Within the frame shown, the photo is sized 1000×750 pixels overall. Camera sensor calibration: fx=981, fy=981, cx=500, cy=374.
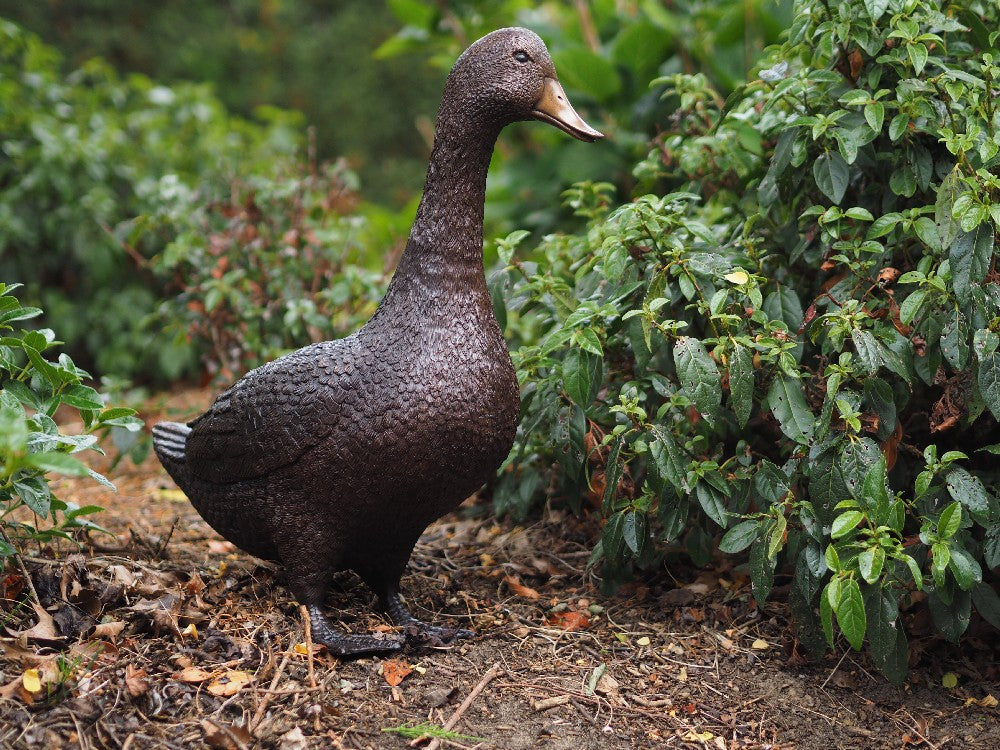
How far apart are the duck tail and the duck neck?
870mm

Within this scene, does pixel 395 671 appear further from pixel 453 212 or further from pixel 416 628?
pixel 453 212

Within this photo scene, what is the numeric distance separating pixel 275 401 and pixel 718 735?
1.36 meters

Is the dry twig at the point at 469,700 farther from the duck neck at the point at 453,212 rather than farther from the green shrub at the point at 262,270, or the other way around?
the green shrub at the point at 262,270

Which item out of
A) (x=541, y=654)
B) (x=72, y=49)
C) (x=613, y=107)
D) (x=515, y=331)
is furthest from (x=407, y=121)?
(x=541, y=654)

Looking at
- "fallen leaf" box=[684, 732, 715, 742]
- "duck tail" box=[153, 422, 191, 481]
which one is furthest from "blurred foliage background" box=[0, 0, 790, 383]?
"fallen leaf" box=[684, 732, 715, 742]

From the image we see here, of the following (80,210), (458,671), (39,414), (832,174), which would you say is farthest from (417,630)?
(80,210)

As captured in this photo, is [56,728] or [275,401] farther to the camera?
[275,401]

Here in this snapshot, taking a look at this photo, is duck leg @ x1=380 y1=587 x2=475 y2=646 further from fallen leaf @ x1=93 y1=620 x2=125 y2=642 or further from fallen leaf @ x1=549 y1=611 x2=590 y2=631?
fallen leaf @ x1=93 y1=620 x2=125 y2=642

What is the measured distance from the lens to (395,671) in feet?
8.01

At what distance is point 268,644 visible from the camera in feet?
8.03

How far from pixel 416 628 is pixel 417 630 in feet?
0.04

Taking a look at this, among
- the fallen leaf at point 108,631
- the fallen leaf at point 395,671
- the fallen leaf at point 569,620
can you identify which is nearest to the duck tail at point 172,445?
the fallen leaf at point 108,631

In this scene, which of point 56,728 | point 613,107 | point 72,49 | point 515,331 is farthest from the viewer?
point 72,49

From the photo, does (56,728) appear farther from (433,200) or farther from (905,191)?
(905,191)
